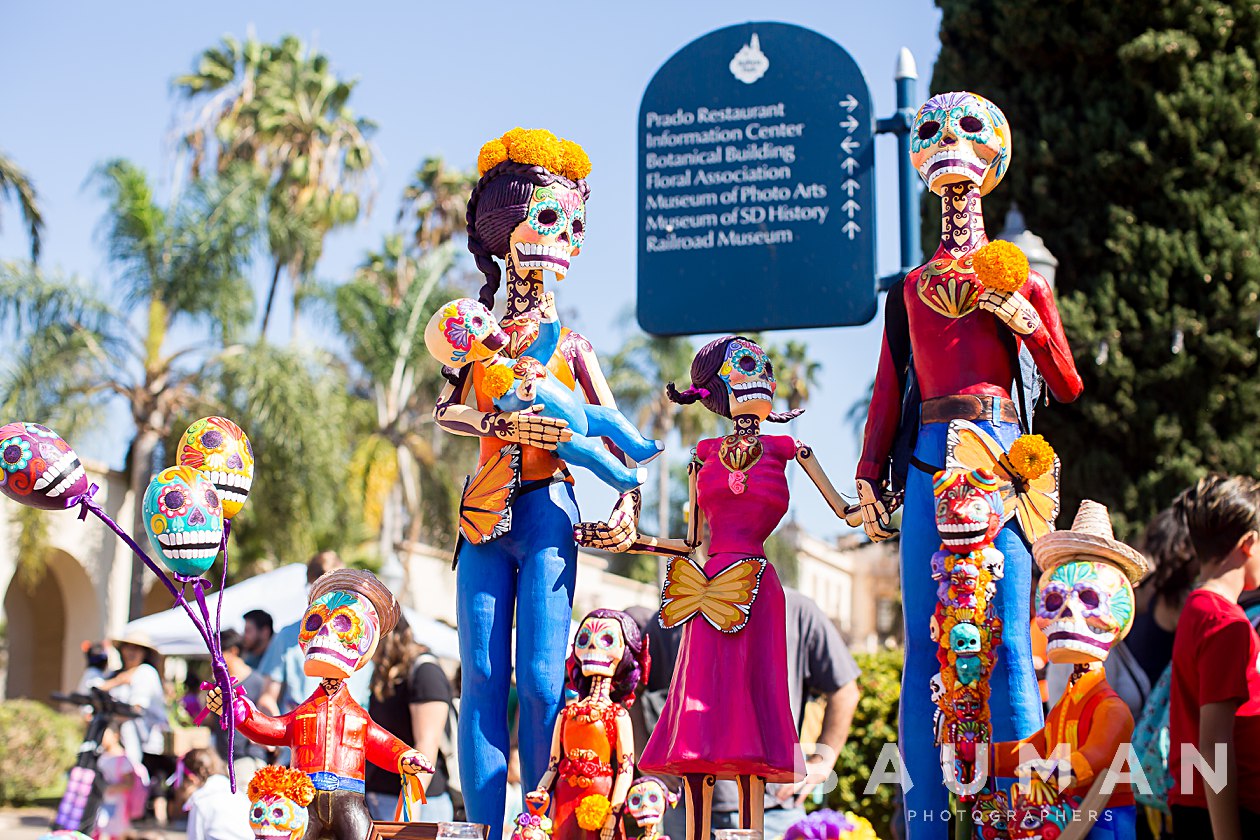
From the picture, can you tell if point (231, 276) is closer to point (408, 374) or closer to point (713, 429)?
point (408, 374)

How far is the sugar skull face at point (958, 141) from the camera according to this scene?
4375 mm

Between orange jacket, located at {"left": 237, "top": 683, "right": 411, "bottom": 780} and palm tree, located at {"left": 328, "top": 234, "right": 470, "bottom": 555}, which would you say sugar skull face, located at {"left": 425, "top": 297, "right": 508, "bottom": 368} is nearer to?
orange jacket, located at {"left": 237, "top": 683, "right": 411, "bottom": 780}

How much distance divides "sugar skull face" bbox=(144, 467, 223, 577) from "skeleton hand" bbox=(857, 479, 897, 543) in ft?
6.63

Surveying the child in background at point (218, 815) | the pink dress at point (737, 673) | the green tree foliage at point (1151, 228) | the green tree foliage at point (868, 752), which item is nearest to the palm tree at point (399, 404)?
the green tree foliage at point (1151, 228)

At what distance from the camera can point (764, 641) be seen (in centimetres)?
445

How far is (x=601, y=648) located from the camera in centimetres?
473

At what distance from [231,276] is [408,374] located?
5356 millimetres

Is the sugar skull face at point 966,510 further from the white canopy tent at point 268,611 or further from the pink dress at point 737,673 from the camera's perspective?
the white canopy tent at point 268,611

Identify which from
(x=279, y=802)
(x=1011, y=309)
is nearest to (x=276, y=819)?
(x=279, y=802)

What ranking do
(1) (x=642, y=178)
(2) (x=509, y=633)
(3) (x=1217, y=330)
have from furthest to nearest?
(3) (x=1217, y=330), (1) (x=642, y=178), (2) (x=509, y=633)

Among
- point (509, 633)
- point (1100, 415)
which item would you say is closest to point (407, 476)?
point (1100, 415)

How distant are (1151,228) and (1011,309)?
30.8 ft

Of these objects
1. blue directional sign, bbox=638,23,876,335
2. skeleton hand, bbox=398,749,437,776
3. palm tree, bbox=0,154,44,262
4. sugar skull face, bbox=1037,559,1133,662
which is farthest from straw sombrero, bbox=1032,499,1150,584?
palm tree, bbox=0,154,44,262

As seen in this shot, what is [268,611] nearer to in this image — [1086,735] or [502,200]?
[502,200]
